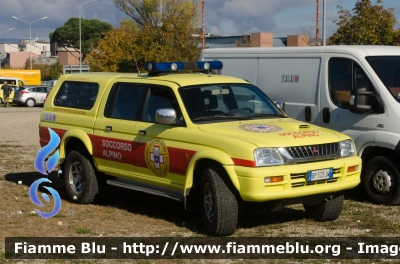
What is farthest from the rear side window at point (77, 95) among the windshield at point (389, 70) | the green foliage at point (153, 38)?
the green foliage at point (153, 38)

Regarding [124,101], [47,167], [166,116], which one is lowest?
[47,167]

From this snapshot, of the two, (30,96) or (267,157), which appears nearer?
(267,157)

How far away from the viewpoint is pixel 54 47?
391 ft

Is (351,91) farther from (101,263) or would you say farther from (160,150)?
(101,263)

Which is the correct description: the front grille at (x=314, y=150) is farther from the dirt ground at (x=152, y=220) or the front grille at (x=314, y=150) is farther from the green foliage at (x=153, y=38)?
the green foliage at (x=153, y=38)

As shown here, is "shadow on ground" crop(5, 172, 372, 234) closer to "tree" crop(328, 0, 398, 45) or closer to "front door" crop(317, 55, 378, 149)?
"front door" crop(317, 55, 378, 149)

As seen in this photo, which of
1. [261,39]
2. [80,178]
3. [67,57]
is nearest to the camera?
[80,178]

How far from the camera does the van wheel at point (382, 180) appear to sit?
31.2ft

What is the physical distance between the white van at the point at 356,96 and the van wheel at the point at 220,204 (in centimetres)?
281

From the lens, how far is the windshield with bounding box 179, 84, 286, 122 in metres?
8.59

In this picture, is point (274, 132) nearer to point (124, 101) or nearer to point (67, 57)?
point (124, 101)

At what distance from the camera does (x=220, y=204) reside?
7598 mm

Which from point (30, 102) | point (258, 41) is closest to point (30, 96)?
point (30, 102)

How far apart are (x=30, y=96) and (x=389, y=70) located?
120 feet
